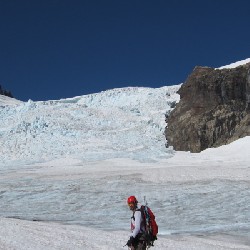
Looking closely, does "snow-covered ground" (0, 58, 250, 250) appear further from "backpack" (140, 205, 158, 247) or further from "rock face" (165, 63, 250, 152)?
"backpack" (140, 205, 158, 247)

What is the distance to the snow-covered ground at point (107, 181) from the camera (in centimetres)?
1275

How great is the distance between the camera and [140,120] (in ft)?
191

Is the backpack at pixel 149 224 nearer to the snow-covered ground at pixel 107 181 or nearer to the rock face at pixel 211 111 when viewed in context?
the snow-covered ground at pixel 107 181

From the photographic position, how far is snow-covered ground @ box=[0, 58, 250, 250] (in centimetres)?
1275

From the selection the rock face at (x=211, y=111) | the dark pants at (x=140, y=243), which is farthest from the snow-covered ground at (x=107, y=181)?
the dark pants at (x=140, y=243)

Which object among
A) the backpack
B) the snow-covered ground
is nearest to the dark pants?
the backpack

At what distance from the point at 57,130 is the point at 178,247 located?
44781mm

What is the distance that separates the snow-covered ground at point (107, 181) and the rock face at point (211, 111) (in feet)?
7.93

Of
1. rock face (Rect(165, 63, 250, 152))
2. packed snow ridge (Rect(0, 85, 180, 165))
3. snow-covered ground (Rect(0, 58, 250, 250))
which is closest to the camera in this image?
snow-covered ground (Rect(0, 58, 250, 250))

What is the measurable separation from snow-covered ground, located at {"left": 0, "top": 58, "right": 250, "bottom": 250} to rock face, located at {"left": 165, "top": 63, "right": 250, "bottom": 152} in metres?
2.42

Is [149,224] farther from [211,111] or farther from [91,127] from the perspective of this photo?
[91,127]

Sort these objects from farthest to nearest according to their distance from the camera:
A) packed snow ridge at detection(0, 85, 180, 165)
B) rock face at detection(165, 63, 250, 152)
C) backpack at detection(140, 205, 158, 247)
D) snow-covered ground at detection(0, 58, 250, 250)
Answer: rock face at detection(165, 63, 250, 152) < packed snow ridge at detection(0, 85, 180, 165) < snow-covered ground at detection(0, 58, 250, 250) < backpack at detection(140, 205, 158, 247)

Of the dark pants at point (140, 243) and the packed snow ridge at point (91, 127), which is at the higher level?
the packed snow ridge at point (91, 127)

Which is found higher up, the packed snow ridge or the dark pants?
the packed snow ridge
